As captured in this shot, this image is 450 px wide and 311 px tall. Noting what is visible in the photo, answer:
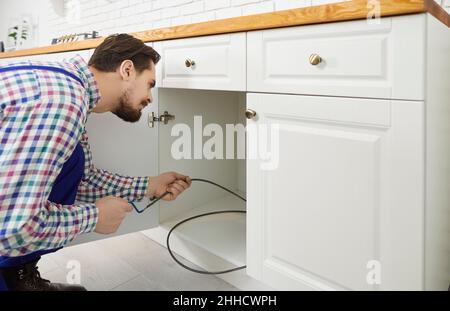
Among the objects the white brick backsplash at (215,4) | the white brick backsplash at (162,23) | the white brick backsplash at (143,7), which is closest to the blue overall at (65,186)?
the white brick backsplash at (215,4)

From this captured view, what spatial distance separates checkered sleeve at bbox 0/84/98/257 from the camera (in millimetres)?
791

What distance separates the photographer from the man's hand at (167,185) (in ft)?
4.63

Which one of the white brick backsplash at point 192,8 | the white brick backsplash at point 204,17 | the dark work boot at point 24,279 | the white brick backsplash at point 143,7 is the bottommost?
the dark work boot at point 24,279

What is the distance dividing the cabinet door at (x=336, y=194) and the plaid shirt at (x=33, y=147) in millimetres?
471

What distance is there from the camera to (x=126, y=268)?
5.07 feet

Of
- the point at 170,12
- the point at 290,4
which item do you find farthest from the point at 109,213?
the point at 170,12

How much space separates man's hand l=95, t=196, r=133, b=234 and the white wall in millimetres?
1162

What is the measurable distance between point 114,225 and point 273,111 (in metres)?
0.51

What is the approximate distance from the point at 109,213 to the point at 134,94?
357 millimetres

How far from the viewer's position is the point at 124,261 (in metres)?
1.60

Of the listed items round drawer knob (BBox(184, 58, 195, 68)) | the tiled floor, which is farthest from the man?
the tiled floor

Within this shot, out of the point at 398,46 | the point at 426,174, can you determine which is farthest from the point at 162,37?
the point at 426,174

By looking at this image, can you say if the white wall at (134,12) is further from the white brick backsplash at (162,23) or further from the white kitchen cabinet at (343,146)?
the white kitchen cabinet at (343,146)
